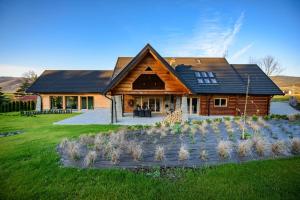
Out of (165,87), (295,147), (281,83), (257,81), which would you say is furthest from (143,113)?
(281,83)

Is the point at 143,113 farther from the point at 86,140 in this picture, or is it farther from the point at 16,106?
the point at 16,106

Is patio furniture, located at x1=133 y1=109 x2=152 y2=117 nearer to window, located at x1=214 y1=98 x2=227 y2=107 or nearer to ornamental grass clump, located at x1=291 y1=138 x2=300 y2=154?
window, located at x1=214 y1=98 x2=227 y2=107

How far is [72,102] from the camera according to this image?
2300cm

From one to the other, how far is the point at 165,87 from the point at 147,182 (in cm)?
1100

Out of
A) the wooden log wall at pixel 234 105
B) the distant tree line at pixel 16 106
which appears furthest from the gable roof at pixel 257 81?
the distant tree line at pixel 16 106

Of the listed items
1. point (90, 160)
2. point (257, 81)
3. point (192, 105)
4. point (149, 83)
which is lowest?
point (90, 160)

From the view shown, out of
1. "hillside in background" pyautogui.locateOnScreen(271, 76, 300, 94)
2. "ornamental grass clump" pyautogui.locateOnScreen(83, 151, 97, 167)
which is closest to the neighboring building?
"ornamental grass clump" pyautogui.locateOnScreen(83, 151, 97, 167)

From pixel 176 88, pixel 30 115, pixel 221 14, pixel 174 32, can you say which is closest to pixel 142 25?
pixel 174 32

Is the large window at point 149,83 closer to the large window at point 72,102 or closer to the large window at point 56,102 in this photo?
the large window at point 72,102

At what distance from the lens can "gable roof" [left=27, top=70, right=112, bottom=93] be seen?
22.2 m

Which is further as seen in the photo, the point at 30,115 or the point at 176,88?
the point at 30,115

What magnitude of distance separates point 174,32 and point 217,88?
28.9 ft

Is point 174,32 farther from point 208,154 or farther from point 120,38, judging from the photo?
point 208,154

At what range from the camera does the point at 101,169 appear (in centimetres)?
577
